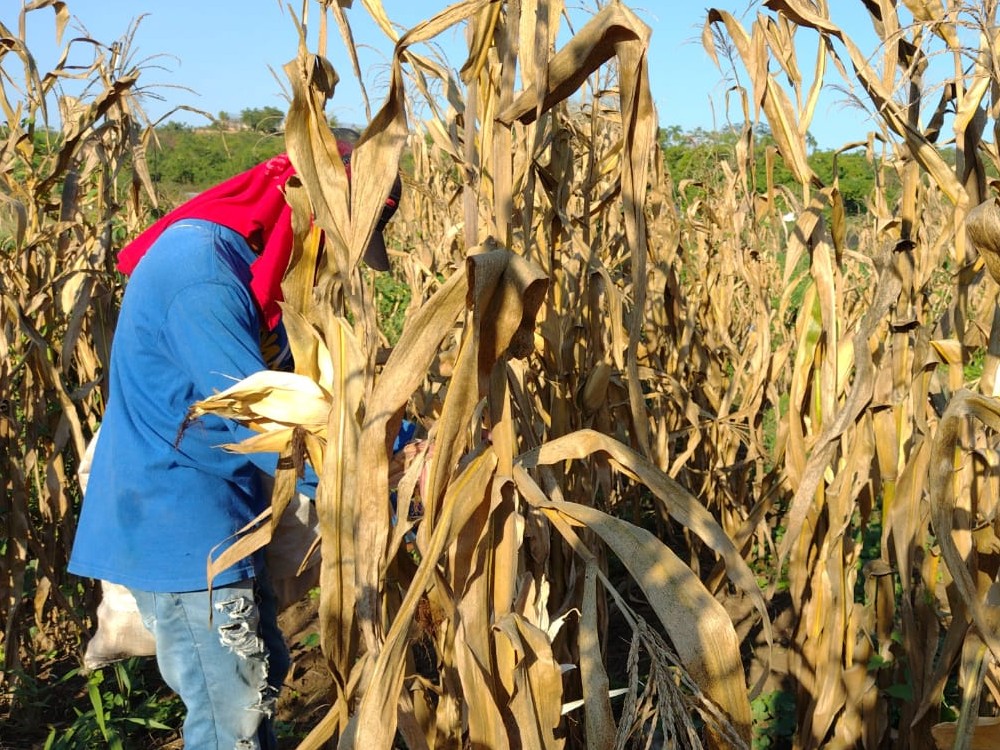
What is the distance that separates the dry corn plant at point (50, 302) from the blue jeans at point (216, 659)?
0.98 m

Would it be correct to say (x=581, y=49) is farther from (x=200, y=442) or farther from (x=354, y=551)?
(x=200, y=442)

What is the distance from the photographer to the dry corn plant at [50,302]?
2.38m

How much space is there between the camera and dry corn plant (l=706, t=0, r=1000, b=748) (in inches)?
45.4

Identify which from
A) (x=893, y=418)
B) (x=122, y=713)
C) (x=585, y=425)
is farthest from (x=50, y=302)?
(x=893, y=418)

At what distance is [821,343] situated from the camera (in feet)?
4.98

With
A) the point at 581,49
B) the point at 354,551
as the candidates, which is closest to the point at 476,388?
the point at 354,551

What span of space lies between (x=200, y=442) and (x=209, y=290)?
283mm

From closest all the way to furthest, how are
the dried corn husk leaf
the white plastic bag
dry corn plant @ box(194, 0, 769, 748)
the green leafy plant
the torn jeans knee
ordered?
1. dry corn plant @ box(194, 0, 769, 748)
2. the dried corn husk leaf
3. the torn jeans knee
4. the white plastic bag
5. the green leafy plant

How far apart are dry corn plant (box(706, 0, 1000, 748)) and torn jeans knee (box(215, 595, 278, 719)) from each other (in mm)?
951

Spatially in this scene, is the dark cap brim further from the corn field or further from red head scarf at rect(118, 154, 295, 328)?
the corn field

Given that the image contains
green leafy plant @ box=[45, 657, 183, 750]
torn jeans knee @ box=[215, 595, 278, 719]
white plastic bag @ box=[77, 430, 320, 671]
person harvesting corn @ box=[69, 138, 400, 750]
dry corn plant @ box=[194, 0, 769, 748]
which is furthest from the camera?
green leafy plant @ box=[45, 657, 183, 750]

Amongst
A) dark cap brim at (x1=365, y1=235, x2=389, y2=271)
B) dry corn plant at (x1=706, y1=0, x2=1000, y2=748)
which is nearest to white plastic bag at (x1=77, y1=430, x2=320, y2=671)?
dark cap brim at (x1=365, y1=235, x2=389, y2=271)

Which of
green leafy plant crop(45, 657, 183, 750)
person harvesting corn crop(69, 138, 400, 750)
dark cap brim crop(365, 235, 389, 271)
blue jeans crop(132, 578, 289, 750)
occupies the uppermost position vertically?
dark cap brim crop(365, 235, 389, 271)

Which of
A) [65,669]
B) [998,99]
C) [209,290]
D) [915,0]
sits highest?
[915,0]
